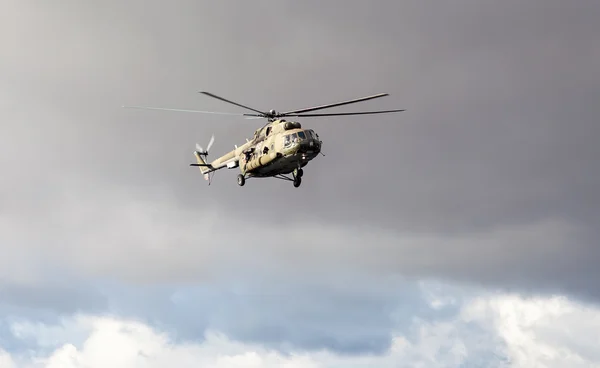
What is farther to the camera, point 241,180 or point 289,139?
point 241,180

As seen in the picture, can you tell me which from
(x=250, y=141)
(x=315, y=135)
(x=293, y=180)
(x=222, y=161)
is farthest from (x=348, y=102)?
(x=222, y=161)

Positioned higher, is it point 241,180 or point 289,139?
point 241,180

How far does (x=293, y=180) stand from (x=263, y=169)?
4931 mm

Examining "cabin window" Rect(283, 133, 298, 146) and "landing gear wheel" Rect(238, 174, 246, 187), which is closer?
"cabin window" Rect(283, 133, 298, 146)

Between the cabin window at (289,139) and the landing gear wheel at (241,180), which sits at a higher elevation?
the landing gear wheel at (241,180)

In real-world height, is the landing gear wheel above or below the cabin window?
above

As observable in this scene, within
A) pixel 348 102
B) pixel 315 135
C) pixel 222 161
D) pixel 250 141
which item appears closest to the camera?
pixel 348 102

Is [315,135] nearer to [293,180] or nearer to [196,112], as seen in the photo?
[293,180]

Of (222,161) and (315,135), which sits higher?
(222,161)

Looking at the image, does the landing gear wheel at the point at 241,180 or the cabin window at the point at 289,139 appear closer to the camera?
the cabin window at the point at 289,139

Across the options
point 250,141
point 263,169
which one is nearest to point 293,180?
point 263,169

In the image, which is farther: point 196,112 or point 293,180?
point 293,180

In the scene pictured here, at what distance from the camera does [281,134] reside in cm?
10062

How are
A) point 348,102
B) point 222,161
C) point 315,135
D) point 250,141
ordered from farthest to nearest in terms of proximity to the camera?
point 222,161 → point 250,141 → point 315,135 → point 348,102
